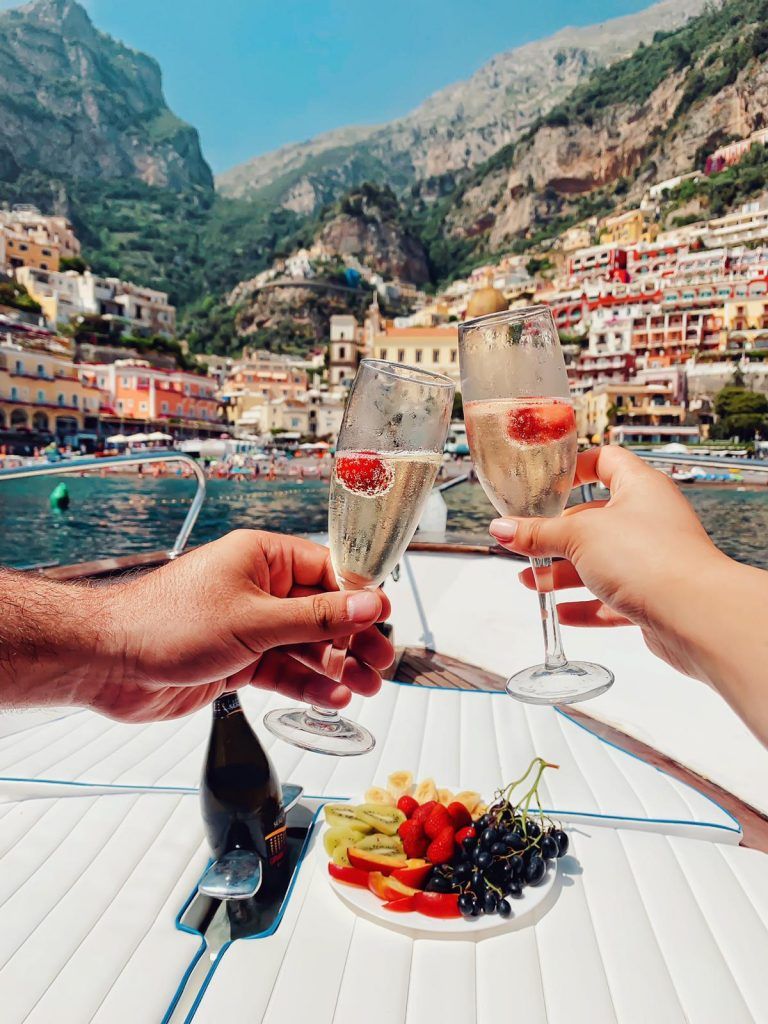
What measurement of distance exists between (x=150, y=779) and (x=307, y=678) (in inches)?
19.5

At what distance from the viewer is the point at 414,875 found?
89 centimetres

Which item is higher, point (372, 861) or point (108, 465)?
point (108, 465)

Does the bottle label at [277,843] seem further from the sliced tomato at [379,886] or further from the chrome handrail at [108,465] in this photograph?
the chrome handrail at [108,465]

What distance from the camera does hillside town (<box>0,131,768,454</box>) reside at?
35.8m

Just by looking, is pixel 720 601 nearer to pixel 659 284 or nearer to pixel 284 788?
pixel 284 788

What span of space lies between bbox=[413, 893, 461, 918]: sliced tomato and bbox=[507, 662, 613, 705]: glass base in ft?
1.03

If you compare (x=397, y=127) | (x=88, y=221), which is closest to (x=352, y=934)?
(x=88, y=221)

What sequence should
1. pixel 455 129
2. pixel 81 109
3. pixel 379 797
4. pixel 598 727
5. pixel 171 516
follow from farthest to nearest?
pixel 455 129
pixel 81 109
pixel 171 516
pixel 598 727
pixel 379 797

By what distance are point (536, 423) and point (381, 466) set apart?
0.60 feet

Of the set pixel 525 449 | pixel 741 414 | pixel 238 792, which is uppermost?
pixel 741 414

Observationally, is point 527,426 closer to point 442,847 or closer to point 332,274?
point 442,847

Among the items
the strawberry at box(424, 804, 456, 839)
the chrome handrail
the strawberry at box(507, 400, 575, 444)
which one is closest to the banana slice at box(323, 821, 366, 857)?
the strawberry at box(424, 804, 456, 839)

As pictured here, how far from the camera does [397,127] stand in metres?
118

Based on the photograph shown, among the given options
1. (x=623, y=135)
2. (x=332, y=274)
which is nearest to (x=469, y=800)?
(x=332, y=274)
